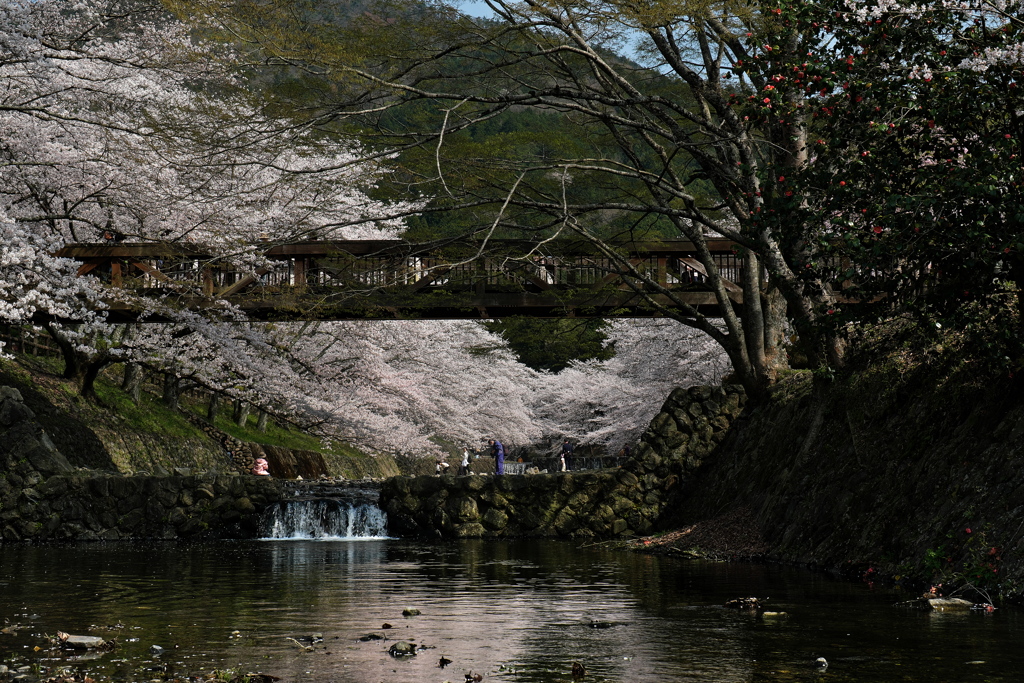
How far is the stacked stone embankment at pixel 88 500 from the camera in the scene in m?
21.5

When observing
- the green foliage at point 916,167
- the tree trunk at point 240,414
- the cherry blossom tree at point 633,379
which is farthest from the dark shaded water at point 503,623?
the tree trunk at point 240,414

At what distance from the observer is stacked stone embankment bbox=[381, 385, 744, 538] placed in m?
20.8

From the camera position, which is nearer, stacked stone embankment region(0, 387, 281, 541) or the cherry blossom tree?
stacked stone embankment region(0, 387, 281, 541)

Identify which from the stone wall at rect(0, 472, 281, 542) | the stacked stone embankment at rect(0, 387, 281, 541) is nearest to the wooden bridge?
the stacked stone embankment at rect(0, 387, 281, 541)

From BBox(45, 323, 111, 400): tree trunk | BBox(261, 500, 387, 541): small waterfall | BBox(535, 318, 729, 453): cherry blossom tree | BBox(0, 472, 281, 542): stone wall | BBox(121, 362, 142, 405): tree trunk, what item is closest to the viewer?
BBox(0, 472, 281, 542): stone wall

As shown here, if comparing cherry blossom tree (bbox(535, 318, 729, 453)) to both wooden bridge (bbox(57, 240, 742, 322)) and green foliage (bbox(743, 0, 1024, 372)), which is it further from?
green foliage (bbox(743, 0, 1024, 372))

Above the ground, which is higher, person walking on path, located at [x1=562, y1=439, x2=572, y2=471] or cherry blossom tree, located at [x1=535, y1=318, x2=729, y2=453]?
cherry blossom tree, located at [x1=535, y1=318, x2=729, y2=453]

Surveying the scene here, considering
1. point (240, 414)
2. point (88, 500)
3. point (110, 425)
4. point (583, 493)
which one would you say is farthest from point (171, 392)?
point (583, 493)

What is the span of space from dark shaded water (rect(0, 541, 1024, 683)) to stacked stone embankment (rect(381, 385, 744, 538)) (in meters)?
6.63

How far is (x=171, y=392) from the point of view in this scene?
34625 millimetres

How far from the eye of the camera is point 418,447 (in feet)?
112

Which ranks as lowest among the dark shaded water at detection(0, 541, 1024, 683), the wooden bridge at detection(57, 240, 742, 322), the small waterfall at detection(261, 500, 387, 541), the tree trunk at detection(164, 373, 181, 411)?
the small waterfall at detection(261, 500, 387, 541)

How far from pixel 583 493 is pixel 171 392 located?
714 inches

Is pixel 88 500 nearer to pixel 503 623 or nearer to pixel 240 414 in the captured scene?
pixel 503 623
